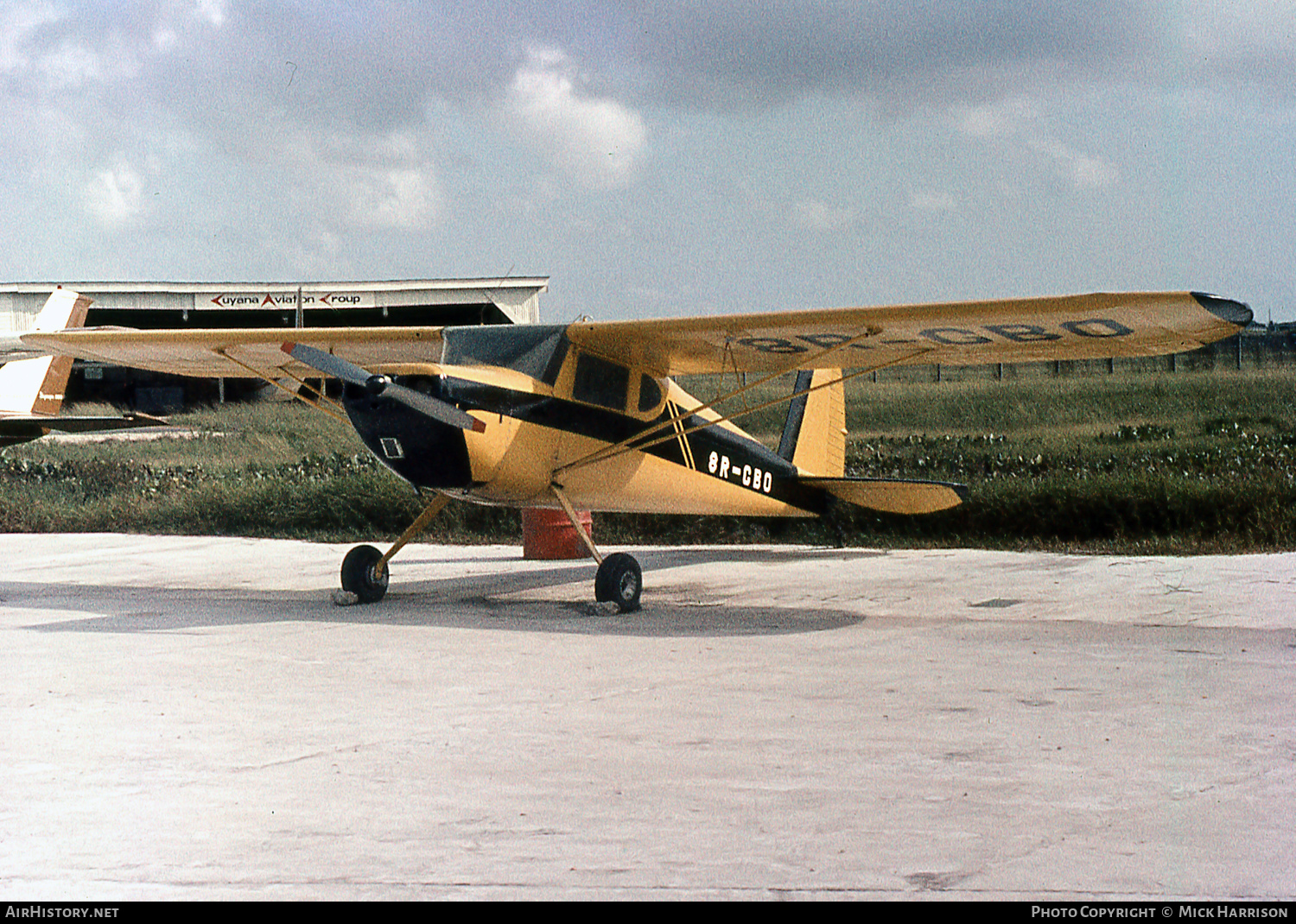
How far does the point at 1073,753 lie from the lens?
4.86m

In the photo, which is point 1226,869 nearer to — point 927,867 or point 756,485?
point 927,867

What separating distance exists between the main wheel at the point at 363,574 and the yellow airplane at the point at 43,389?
8.71 metres

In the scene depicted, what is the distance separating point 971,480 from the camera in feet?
54.1

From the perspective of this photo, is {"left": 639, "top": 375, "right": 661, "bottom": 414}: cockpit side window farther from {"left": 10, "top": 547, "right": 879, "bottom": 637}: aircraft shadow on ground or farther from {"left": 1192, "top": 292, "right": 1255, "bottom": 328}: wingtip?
{"left": 1192, "top": 292, "right": 1255, "bottom": 328}: wingtip

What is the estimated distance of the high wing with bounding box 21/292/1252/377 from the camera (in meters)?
8.17

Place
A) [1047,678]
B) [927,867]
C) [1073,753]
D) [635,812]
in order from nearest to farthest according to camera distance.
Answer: [927,867] < [635,812] < [1073,753] < [1047,678]

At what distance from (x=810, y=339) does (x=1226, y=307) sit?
3.09 meters

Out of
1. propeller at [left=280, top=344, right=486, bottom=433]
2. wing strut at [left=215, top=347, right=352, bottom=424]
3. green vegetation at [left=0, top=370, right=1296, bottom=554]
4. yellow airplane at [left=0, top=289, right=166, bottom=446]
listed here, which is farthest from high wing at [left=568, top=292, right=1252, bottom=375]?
yellow airplane at [left=0, top=289, right=166, bottom=446]

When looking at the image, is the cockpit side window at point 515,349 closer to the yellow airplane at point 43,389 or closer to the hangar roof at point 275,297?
the yellow airplane at point 43,389

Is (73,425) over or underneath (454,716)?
over

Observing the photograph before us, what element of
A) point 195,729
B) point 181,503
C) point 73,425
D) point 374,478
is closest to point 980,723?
point 195,729

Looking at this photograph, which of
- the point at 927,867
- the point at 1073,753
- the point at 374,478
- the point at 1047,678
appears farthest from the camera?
the point at 374,478
